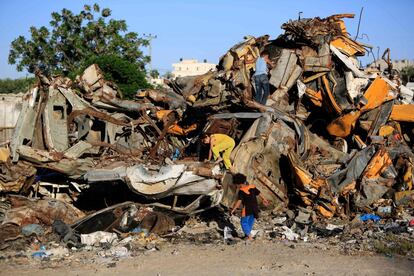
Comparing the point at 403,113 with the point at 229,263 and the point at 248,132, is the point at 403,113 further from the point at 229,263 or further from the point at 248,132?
the point at 229,263

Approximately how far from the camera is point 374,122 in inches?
439

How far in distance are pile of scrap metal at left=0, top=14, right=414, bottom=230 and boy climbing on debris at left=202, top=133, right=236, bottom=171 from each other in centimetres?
22

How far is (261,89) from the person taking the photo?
1076cm

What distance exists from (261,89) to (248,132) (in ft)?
4.57

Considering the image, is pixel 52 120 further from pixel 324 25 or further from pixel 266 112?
pixel 324 25

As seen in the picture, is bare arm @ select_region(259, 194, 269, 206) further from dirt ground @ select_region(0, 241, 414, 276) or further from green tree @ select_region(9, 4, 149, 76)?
green tree @ select_region(9, 4, 149, 76)

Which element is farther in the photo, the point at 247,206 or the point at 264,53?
the point at 264,53

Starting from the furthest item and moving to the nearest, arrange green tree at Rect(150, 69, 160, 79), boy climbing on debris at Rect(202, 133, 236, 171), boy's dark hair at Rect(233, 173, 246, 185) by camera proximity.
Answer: green tree at Rect(150, 69, 160, 79) → boy climbing on debris at Rect(202, 133, 236, 171) → boy's dark hair at Rect(233, 173, 246, 185)

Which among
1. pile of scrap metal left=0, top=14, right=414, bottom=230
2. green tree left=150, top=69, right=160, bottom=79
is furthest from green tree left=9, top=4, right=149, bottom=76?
pile of scrap metal left=0, top=14, right=414, bottom=230

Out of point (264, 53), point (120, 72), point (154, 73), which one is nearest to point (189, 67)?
point (154, 73)

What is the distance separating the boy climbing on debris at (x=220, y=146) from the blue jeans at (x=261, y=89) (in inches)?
74.0

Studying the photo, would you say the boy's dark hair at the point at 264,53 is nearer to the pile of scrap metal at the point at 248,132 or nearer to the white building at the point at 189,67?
the pile of scrap metal at the point at 248,132

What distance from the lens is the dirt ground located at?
253 inches

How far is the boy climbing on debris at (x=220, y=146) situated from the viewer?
878 cm
